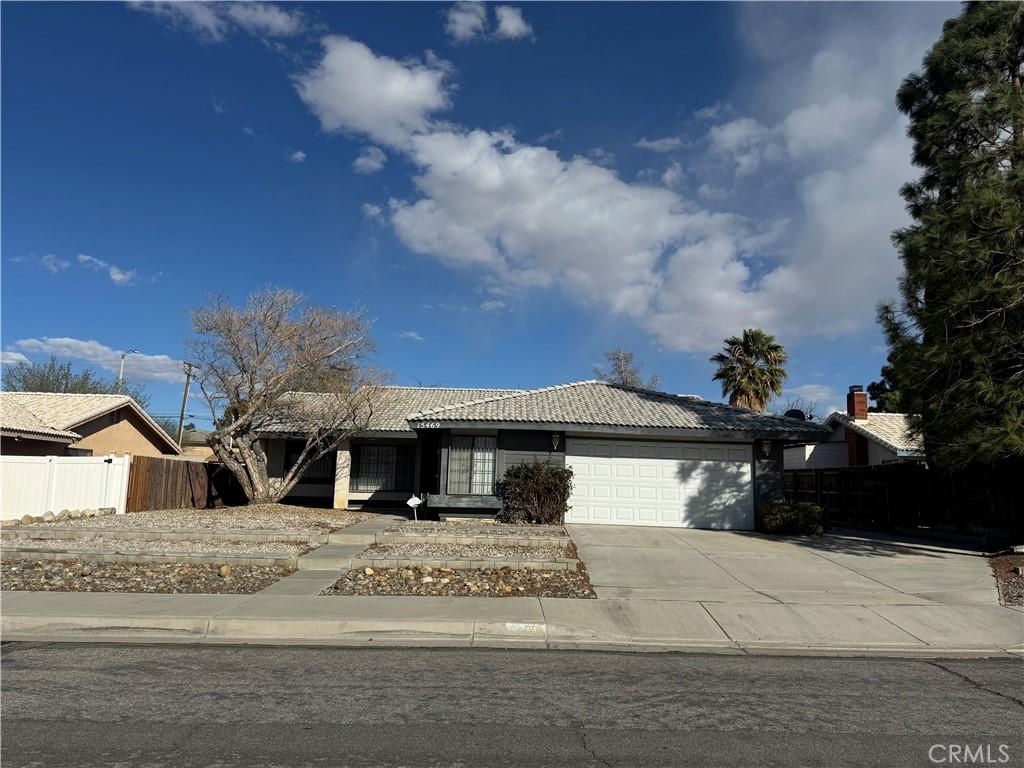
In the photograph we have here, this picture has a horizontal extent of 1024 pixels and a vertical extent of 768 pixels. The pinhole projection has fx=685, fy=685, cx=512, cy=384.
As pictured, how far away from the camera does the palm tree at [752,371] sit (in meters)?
33.4

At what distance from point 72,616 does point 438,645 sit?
438 cm

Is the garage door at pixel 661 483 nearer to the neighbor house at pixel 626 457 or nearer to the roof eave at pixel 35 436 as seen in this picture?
the neighbor house at pixel 626 457

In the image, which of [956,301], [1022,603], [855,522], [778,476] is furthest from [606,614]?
[855,522]

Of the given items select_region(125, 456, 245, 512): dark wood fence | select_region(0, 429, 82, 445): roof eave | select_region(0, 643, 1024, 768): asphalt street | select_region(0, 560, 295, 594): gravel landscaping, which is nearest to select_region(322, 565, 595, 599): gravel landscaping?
select_region(0, 560, 295, 594): gravel landscaping

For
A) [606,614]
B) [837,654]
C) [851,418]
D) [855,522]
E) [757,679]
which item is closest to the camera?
[757,679]

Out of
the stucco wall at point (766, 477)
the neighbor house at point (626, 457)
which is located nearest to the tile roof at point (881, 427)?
the stucco wall at point (766, 477)

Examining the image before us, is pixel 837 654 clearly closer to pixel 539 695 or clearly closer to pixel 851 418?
pixel 539 695

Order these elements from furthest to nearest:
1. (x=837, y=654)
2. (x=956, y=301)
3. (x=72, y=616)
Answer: (x=956, y=301)
(x=72, y=616)
(x=837, y=654)

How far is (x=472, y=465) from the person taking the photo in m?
18.3

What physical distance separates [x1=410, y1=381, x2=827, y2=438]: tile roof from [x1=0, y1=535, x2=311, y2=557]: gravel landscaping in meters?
5.75

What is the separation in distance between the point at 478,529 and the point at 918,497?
39.0 feet

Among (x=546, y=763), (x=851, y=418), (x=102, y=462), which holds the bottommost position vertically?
(x=546, y=763)

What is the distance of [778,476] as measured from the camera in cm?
1827

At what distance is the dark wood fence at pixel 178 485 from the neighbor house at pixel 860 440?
20.4 metres
